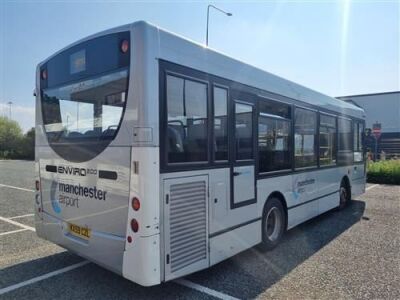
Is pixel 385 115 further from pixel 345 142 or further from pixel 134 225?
pixel 134 225

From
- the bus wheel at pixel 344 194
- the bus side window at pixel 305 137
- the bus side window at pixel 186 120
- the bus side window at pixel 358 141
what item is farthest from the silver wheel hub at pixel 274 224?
the bus side window at pixel 358 141

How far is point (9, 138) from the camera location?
5103 centimetres

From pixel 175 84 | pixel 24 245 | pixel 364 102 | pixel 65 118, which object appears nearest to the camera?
pixel 175 84

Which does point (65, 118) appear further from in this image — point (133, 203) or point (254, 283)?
point (254, 283)

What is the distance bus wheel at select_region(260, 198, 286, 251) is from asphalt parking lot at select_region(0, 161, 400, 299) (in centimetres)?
15

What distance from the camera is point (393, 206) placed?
9.64 metres

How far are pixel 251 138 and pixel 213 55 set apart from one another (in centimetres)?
140

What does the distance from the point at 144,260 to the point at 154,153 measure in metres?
1.08

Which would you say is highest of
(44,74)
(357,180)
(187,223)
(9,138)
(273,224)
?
(9,138)

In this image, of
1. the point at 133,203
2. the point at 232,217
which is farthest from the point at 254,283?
the point at 133,203

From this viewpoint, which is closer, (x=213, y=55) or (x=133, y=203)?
(x=133, y=203)

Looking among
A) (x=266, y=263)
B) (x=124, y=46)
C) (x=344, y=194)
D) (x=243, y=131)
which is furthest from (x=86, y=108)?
(x=344, y=194)

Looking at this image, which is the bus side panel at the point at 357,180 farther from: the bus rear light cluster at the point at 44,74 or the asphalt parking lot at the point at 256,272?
the bus rear light cluster at the point at 44,74

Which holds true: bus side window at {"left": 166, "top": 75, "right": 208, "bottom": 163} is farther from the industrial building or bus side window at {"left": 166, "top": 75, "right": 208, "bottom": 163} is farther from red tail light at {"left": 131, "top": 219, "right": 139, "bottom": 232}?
the industrial building
